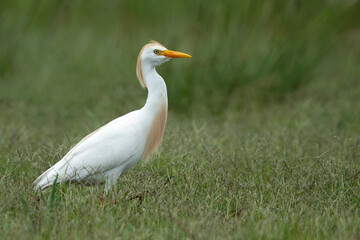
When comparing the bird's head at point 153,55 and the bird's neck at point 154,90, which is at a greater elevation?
the bird's head at point 153,55

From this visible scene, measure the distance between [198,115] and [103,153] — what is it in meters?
2.60

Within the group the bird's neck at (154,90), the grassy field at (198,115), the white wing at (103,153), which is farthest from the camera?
the bird's neck at (154,90)

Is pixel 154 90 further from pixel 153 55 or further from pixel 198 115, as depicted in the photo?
pixel 198 115

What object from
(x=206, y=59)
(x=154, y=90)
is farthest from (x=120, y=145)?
(x=206, y=59)

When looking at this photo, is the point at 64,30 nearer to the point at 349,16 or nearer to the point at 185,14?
the point at 185,14

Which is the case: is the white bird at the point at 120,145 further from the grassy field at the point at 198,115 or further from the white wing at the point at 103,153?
the grassy field at the point at 198,115

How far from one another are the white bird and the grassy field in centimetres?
11

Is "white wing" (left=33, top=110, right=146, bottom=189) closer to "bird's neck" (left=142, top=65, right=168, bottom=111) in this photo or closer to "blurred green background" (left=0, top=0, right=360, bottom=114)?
"bird's neck" (left=142, top=65, right=168, bottom=111)

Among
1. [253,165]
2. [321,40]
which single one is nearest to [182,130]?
[253,165]

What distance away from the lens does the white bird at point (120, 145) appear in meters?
3.41

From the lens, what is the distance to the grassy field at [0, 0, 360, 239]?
9.63 feet

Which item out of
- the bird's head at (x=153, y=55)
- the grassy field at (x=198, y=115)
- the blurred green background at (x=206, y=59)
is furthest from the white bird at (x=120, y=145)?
the blurred green background at (x=206, y=59)

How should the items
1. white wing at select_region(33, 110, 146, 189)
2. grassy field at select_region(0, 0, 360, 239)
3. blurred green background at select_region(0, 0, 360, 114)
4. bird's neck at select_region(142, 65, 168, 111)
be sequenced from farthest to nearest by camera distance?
blurred green background at select_region(0, 0, 360, 114) < bird's neck at select_region(142, 65, 168, 111) < white wing at select_region(33, 110, 146, 189) < grassy field at select_region(0, 0, 360, 239)

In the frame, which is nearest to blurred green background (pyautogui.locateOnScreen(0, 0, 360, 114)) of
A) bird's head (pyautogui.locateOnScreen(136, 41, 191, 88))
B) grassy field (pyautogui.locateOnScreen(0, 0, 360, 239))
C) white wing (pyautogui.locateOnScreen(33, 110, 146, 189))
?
grassy field (pyautogui.locateOnScreen(0, 0, 360, 239))
